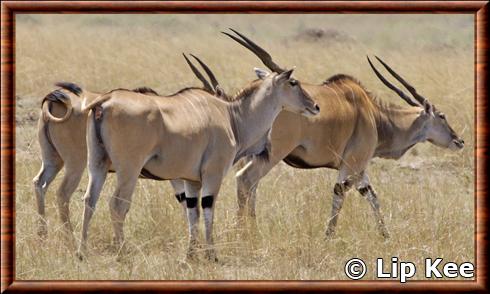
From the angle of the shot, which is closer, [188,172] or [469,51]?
[188,172]

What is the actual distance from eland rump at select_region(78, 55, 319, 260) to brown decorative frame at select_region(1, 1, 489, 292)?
0.49 metres

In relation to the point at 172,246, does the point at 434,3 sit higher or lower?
higher

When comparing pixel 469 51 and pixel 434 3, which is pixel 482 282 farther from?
pixel 469 51

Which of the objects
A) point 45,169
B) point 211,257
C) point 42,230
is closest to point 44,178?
point 45,169

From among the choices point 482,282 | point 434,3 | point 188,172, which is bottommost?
point 482,282

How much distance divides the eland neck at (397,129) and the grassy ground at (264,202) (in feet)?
1.00

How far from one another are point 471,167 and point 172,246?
14.6ft

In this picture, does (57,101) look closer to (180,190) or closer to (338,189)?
(180,190)

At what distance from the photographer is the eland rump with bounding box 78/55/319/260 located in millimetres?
6992

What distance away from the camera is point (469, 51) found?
1783 centimetres

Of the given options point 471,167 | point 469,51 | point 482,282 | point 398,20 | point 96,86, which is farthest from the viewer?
point 398,20

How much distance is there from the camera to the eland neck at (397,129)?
30.9 feet

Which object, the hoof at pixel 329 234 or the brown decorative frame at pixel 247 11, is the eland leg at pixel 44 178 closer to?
the brown decorative frame at pixel 247 11

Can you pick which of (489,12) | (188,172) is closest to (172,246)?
(188,172)
